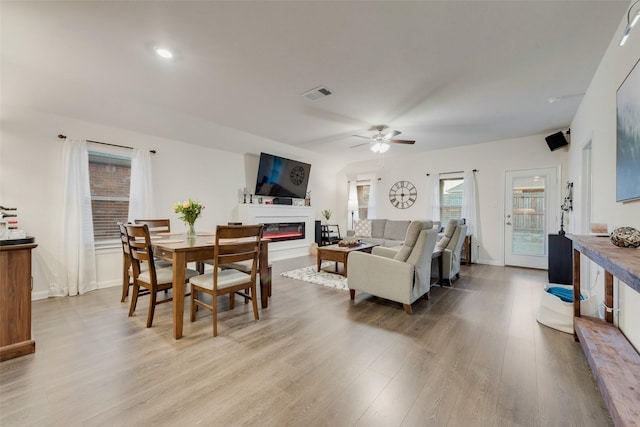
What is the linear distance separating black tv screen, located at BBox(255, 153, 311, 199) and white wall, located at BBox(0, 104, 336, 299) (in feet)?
0.81

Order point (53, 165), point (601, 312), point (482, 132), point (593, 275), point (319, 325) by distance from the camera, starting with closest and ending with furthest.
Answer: point (601, 312) < point (319, 325) < point (593, 275) < point (53, 165) < point (482, 132)

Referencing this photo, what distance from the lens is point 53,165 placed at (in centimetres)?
347

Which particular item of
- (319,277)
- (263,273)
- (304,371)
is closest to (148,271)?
(263,273)

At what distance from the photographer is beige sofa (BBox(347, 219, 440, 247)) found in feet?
19.8

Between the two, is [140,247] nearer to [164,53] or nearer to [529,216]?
[164,53]

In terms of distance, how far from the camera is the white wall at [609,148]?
6.01 ft

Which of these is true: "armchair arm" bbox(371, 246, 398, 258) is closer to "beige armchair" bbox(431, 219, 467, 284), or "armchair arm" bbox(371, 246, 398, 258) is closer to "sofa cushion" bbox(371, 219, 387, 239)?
"beige armchair" bbox(431, 219, 467, 284)

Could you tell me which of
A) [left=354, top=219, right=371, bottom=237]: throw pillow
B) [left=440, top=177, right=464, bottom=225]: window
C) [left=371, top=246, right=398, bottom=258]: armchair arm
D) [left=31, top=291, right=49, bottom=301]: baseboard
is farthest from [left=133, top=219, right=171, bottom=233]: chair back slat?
[left=440, top=177, right=464, bottom=225]: window

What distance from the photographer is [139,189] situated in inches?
162

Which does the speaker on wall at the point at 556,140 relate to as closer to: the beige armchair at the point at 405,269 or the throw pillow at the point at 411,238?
the beige armchair at the point at 405,269

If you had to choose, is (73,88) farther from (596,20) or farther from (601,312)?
(601,312)

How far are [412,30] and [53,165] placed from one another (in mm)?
4552

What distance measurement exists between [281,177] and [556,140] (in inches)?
208

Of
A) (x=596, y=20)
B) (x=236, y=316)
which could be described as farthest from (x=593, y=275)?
(x=236, y=316)
